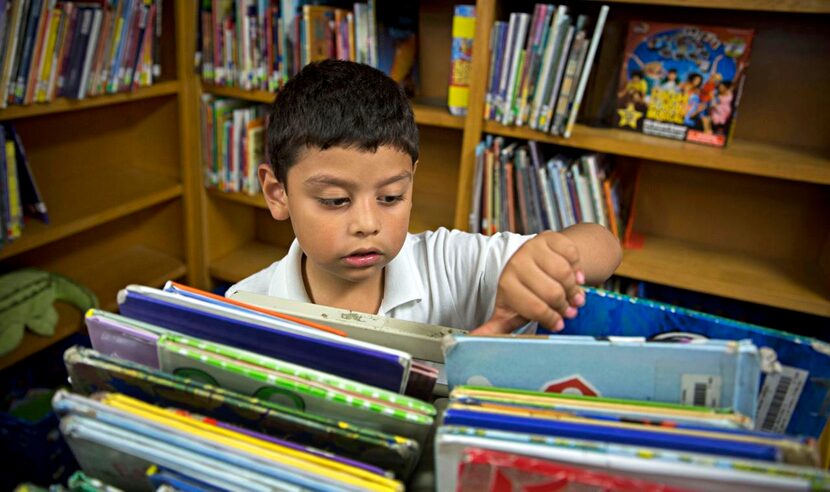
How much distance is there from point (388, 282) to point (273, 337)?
0.58 m

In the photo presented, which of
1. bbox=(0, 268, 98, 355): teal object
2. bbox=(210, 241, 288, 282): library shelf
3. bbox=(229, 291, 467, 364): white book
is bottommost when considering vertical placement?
bbox=(210, 241, 288, 282): library shelf

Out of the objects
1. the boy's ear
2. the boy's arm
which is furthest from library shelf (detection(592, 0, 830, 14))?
the boy's arm

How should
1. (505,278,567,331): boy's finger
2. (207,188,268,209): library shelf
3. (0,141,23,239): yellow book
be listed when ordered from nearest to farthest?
(505,278,567,331): boy's finger < (0,141,23,239): yellow book < (207,188,268,209): library shelf

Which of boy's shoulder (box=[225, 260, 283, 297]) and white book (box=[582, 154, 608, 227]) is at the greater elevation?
white book (box=[582, 154, 608, 227])

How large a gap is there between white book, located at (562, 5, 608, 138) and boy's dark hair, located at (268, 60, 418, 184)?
97cm

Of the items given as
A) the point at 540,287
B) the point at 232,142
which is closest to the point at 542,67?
the point at 232,142

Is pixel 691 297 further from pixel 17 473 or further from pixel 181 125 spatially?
pixel 17 473

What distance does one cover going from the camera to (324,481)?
1.24ft

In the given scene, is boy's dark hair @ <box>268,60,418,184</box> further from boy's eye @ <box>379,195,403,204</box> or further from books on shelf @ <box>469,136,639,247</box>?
books on shelf @ <box>469,136,639,247</box>

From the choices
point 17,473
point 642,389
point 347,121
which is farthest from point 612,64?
point 17,473

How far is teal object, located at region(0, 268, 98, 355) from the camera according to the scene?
188cm

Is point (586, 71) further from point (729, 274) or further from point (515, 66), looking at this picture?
point (729, 274)

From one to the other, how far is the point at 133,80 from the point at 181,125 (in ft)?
1.05

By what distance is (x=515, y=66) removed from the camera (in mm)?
1817
